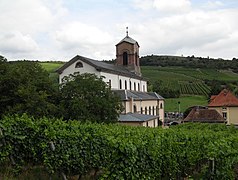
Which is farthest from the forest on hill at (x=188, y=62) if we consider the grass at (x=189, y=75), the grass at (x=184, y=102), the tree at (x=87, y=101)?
the tree at (x=87, y=101)

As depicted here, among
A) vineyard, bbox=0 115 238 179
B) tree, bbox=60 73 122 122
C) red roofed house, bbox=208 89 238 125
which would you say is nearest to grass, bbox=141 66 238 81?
red roofed house, bbox=208 89 238 125

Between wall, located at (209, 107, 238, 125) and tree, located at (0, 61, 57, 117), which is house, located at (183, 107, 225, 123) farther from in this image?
tree, located at (0, 61, 57, 117)

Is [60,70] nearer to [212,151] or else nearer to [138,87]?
[138,87]

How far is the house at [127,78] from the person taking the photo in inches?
1592

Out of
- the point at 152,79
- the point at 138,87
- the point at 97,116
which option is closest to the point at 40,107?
the point at 97,116

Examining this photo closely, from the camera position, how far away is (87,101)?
26328mm

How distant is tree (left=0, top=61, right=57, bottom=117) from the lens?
74.9 ft

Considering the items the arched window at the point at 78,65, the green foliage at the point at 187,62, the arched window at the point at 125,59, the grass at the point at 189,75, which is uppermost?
the green foliage at the point at 187,62

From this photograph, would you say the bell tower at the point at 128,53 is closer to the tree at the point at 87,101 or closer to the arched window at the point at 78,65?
the arched window at the point at 78,65

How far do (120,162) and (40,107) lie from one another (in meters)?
16.1

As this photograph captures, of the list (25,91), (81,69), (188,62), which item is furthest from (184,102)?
(188,62)

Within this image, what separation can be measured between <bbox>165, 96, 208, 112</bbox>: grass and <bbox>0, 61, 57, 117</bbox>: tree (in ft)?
172

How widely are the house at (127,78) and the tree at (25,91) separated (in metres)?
12.1

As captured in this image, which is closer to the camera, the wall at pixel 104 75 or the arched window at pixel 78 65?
the wall at pixel 104 75
